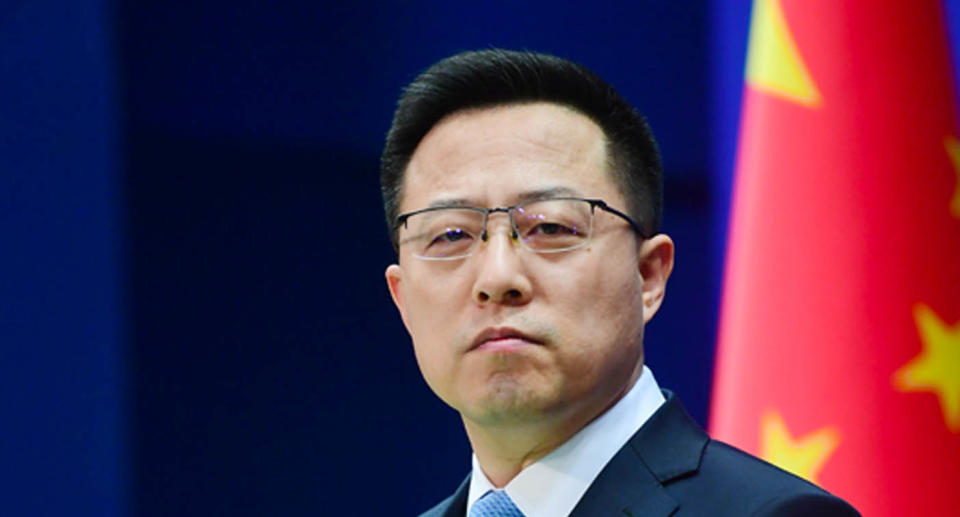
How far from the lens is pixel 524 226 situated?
1.64 m

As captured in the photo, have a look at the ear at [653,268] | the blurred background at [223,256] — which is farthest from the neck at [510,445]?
the blurred background at [223,256]

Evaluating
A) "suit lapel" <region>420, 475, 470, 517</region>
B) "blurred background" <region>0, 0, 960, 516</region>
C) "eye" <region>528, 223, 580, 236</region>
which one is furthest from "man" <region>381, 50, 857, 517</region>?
"blurred background" <region>0, 0, 960, 516</region>

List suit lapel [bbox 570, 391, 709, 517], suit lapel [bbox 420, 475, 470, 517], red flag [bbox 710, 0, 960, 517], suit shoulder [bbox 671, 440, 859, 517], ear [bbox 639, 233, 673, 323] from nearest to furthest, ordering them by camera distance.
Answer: suit shoulder [bbox 671, 440, 859, 517], suit lapel [bbox 570, 391, 709, 517], ear [bbox 639, 233, 673, 323], suit lapel [bbox 420, 475, 470, 517], red flag [bbox 710, 0, 960, 517]

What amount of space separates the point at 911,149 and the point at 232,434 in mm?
1762

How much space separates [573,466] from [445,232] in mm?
389

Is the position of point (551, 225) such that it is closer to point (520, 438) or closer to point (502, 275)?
point (502, 275)

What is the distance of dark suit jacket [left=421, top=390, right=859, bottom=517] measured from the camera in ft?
4.70

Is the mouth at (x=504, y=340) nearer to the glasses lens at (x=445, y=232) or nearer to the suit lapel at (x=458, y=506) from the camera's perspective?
the glasses lens at (x=445, y=232)

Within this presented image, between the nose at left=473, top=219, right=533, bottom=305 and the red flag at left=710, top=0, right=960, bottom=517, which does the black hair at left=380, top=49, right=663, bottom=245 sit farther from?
the red flag at left=710, top=0, right=960, bottom=517

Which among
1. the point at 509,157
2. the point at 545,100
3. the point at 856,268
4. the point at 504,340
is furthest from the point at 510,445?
the point at 856,268

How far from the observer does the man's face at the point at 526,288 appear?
62.7 inches

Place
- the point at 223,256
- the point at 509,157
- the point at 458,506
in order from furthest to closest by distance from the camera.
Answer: the point at 223,256 < the point at 458,506 < the point at 509,157

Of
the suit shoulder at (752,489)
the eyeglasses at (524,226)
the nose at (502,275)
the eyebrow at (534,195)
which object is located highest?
the eyebrow at (534,195)

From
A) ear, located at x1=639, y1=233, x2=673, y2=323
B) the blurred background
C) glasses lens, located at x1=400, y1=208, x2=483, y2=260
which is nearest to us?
glasses lens, located at x1=400, y1=208, x2=483, y2=260
